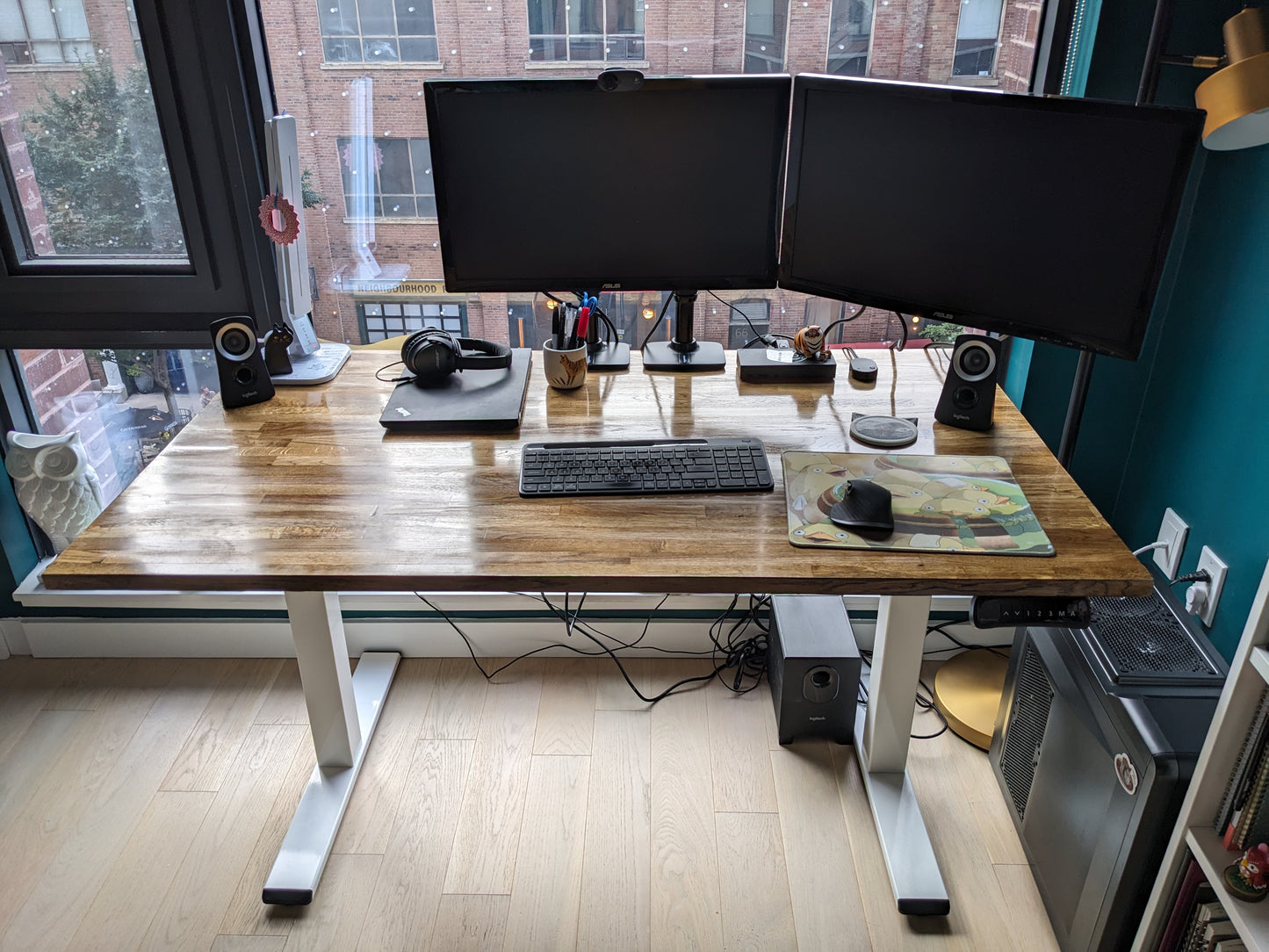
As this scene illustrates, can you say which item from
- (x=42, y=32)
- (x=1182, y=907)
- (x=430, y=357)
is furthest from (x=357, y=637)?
(x=1182, y=907)

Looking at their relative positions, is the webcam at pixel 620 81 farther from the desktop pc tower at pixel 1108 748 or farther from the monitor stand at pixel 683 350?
the desktop pc tower at pixel 1108 748

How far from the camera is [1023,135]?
1458 millimetres

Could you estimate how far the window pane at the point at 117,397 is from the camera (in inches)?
88.6

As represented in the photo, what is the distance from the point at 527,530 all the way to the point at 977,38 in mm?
1406

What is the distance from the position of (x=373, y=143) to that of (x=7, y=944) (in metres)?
1.66

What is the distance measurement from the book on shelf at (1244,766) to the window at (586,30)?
62.1 inches

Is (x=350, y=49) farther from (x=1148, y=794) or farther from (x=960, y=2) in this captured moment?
(x=1148, y=794)

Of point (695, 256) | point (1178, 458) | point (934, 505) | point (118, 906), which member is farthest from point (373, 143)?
point (1178, 458)

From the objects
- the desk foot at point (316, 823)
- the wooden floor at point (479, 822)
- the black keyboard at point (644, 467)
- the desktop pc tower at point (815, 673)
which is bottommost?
the wooden floor at point (479, 822)

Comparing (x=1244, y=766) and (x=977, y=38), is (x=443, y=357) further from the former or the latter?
(x=1244, y=766)

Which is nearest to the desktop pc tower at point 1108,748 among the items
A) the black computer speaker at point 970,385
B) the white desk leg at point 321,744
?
the black computer speaker at point 970,385

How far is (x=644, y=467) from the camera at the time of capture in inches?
60.5

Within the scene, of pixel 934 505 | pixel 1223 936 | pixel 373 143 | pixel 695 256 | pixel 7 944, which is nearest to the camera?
pixel 1223 936

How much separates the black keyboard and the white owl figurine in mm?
1281
